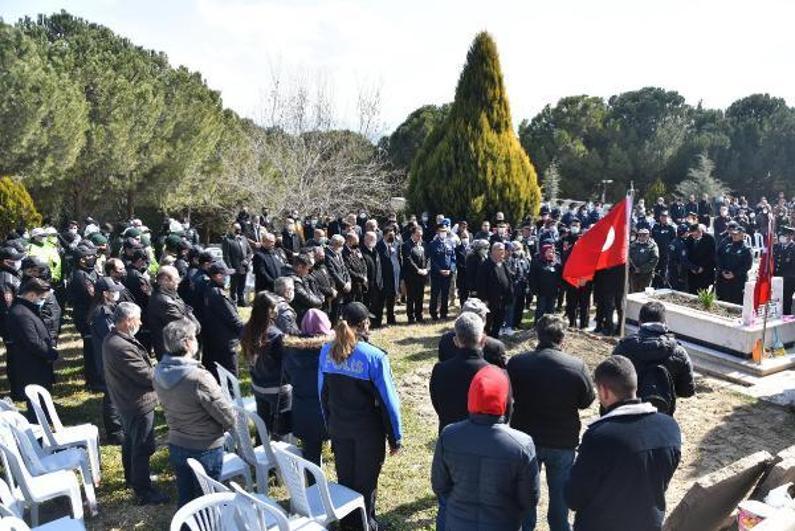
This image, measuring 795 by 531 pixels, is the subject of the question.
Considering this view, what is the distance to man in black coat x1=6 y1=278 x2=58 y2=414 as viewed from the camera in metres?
6.52

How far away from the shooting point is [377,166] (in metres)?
22.8

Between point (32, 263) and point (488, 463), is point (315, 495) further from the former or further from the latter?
point (32, 263)

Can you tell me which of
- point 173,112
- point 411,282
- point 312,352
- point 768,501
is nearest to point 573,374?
point 768,501

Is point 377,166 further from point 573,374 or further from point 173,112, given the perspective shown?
point 573,374

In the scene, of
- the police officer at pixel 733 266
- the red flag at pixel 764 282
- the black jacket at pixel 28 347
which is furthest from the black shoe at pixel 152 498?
the police officer at pixel 733 266

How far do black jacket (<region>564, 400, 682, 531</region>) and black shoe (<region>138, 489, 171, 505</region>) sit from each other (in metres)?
3.58

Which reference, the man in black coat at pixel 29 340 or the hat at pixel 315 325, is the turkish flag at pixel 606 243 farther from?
the man in black coat at pixel 29 340

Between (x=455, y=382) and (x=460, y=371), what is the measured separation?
9 centimetres

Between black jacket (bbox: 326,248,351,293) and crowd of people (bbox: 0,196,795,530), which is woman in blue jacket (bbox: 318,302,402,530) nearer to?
crowd of people (bbox: 0,196,795,530)

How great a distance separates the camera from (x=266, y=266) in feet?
34.4

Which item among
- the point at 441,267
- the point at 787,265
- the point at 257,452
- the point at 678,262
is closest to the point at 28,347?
the point at 257,452

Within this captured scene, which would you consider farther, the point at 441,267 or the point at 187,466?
the point at 441,267

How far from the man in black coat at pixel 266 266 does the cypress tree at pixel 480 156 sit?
7.25 meters

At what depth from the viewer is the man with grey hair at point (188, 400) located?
441 cm
